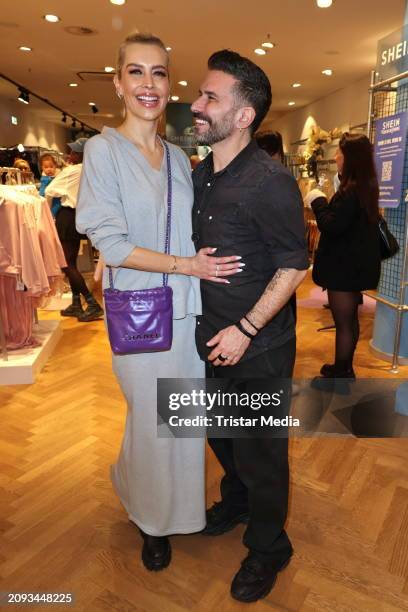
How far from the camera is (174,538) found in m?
1.82

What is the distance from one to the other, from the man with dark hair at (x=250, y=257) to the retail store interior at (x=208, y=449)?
312 mm

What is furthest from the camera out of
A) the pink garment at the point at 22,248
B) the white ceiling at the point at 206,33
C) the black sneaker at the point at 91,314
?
the white ceiling at the point at 206,33

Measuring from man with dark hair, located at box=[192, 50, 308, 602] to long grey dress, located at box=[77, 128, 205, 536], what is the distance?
66mm

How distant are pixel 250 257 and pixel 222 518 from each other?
109 cm

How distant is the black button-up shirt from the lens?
1.28 m

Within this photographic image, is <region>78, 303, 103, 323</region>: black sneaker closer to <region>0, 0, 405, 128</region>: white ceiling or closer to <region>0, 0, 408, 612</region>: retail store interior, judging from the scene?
<region>0, 0, 408, 612</region>: retail store interior

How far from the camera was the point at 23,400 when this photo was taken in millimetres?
3023

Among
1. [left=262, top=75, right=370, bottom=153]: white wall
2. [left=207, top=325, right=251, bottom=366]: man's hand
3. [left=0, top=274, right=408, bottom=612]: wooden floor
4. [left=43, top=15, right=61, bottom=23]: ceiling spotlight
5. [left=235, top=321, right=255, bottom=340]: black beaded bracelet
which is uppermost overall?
[left=43, top=15, right=61, bottom=23]: ceiling spotlight

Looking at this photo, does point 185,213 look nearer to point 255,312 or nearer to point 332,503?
point 255,312

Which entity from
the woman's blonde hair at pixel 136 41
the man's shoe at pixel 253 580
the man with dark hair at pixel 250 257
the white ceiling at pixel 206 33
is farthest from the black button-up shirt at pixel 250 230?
the white ceiling at pixel 206 33

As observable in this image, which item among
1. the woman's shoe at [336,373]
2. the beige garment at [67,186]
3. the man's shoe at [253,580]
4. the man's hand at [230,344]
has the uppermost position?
the beige garment at [67,186]

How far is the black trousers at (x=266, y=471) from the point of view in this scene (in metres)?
1.44

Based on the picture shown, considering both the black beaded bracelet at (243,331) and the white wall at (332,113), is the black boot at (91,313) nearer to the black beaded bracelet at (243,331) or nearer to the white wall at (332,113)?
the black beaded bracelet at (243,331)

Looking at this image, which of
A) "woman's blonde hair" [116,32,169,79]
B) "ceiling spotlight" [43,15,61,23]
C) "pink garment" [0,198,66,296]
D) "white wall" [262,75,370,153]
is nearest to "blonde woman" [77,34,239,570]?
"woman's blonde hair" [116,32,169,79]
